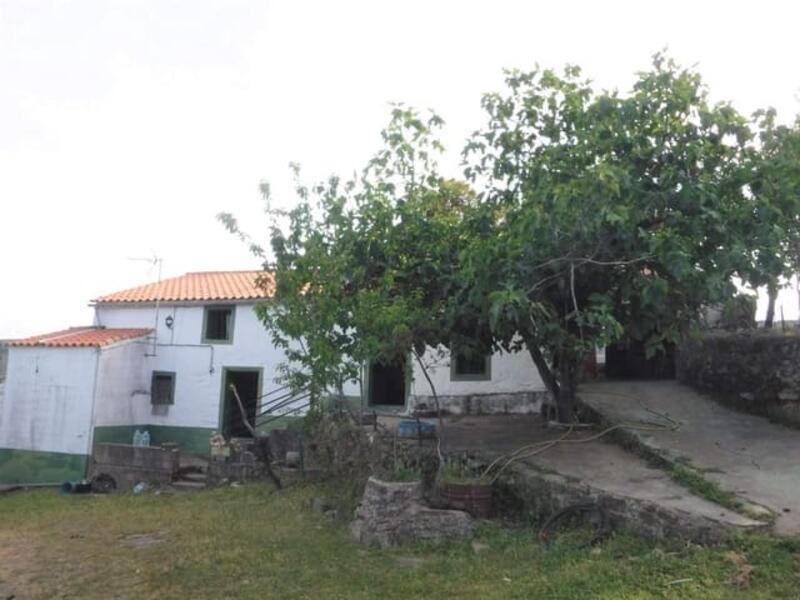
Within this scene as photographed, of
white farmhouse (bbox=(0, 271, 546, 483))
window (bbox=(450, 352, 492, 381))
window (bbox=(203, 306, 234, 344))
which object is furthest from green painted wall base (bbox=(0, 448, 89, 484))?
window (bbox=(450, 352, 492, 381))

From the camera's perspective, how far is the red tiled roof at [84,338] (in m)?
16.0

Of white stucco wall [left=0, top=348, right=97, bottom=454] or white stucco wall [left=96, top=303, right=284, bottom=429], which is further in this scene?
white stucco wall [left=96, top=303, right=284, bottom=429]

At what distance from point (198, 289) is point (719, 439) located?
13.1 metres

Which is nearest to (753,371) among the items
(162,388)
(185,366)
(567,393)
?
(567,393)

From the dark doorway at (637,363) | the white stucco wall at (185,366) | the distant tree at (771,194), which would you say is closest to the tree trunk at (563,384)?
the distant tree at (771,194)

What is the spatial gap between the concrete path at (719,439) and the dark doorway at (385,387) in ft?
14.4

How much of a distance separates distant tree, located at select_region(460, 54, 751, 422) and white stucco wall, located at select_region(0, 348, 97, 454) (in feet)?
36.1

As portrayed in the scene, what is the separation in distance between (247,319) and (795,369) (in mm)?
11489

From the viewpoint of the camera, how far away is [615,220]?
670 centimetres

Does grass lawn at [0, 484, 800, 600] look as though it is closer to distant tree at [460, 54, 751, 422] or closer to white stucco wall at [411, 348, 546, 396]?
distant tree at [460, 54, 751, 422]

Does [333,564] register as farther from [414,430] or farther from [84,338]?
[84,338]

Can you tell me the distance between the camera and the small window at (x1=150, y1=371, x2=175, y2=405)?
1705 cm

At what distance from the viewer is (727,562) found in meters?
5.44

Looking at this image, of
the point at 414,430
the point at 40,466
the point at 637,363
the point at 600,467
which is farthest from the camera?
the point at 40,466
